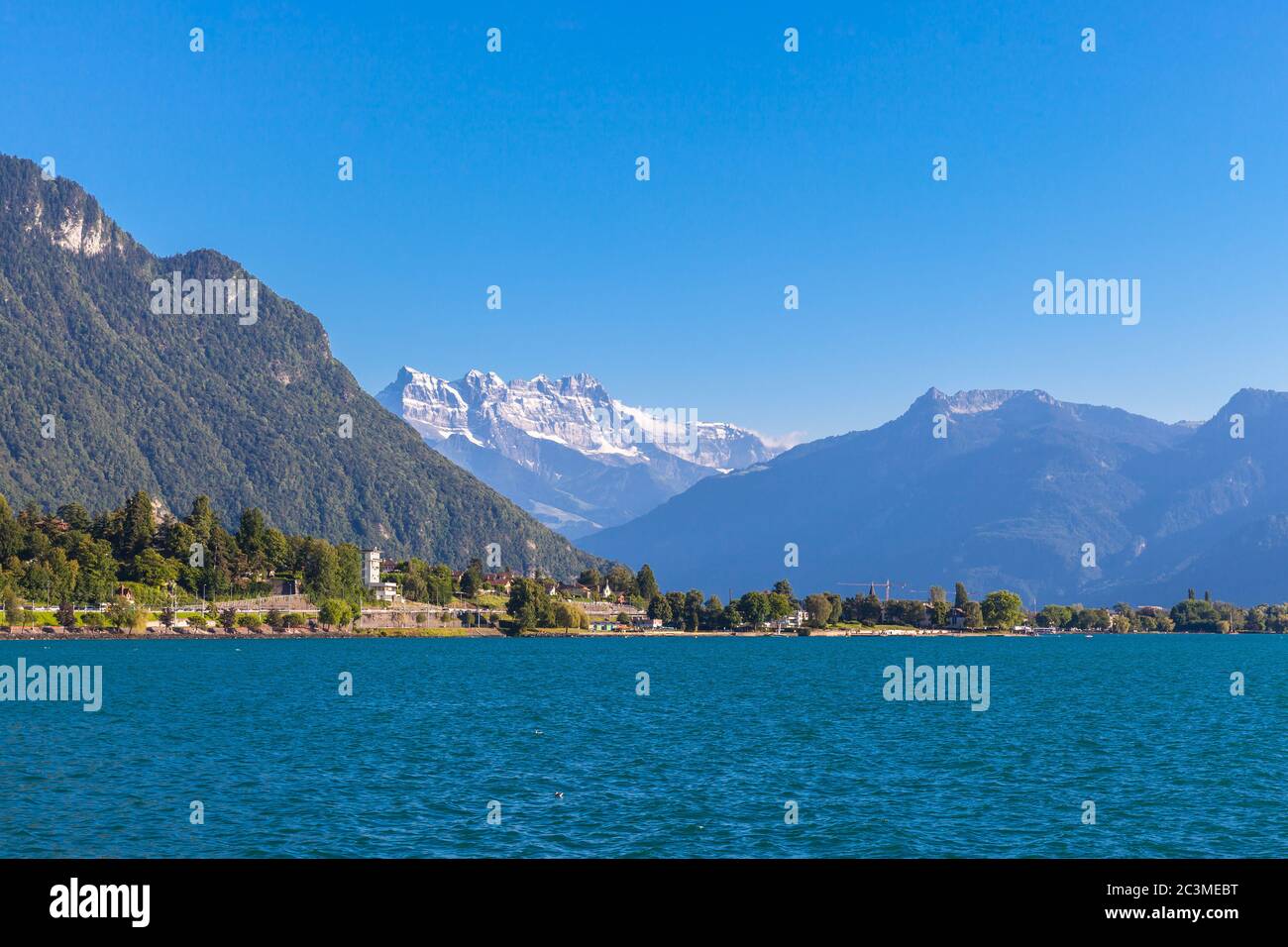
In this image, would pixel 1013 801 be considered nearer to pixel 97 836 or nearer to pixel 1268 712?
pixel 97 836

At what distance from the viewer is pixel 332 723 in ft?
323

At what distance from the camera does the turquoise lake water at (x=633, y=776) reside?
48.6 meters

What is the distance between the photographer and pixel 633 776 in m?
66.9

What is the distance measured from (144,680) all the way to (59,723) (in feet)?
183

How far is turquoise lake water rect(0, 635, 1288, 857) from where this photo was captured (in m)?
48.6
